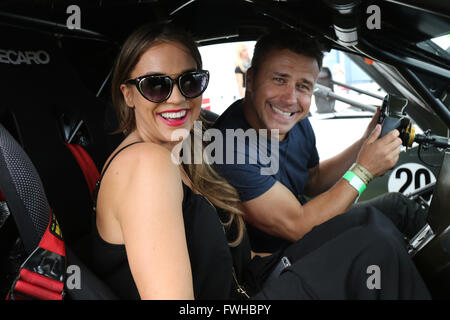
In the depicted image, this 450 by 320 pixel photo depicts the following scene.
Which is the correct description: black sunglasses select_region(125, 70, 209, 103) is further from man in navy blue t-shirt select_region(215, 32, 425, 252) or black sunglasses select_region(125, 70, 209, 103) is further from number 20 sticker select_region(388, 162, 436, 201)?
number 20 sticker select_region(388, 162, 436, 201)

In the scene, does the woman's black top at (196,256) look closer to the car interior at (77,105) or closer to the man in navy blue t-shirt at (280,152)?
the car interior at (77,105)

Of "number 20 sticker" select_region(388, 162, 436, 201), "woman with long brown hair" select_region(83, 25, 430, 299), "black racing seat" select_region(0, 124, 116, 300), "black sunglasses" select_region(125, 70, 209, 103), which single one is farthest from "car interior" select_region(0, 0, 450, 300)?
"number 20 sticker" select_region(388, 162, 436, 201)

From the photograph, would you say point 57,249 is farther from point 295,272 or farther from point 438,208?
point 438,208

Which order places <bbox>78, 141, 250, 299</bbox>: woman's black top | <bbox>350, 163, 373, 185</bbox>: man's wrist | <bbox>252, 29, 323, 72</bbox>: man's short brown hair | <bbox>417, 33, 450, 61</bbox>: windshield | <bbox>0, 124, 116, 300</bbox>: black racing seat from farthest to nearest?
1. <bbox>252, 29, 323, 72</bbox>: man's short brown hair
2. <bbox>350, 163, 373, 185</bbox>: man's wrist
3. <bbox>417, 33, 450, 61</bbox>: windshield
4. <bbox>78, 141, 250, 299</bbox>: woman's black top
5. <bbox>0, 124, 116, 300</bbox>: black racing seat

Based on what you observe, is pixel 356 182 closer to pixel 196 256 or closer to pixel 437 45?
pixel 437 45

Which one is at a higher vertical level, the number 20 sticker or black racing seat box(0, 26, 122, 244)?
black racing seat box(0, 26, 122, 244)

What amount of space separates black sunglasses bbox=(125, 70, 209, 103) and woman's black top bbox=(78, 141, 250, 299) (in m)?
0.22

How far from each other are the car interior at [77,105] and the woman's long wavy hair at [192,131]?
150 millimetres

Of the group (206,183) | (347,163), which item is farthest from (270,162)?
(347,163)

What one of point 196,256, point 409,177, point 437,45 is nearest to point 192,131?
Result: point 196,256

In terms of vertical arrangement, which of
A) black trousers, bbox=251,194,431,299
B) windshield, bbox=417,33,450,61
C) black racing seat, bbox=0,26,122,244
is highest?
windshield, bbox=417,33,450,61

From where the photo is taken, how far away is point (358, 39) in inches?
38.0

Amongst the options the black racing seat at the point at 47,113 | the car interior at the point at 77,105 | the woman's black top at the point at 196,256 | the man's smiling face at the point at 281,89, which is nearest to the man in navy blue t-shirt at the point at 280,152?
the man's smiling face at the point at 281,89

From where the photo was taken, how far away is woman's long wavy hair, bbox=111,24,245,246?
3.14ft
